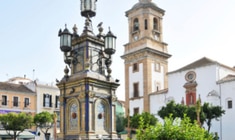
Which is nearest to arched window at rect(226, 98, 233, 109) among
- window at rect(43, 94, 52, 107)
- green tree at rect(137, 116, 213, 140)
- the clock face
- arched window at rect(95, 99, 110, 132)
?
the clock face

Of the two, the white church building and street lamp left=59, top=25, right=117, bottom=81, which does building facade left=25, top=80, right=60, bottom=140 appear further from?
street lamp left=59, top=25, right=117, bottom=81

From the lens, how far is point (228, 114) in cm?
3203

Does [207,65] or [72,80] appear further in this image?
[207,65]

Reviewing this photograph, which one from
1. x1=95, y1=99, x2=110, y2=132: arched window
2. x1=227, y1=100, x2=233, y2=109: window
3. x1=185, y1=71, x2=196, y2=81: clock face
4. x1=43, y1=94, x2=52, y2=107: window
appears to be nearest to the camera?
x1=95, y1=99, x2=110, y2=132: arched window

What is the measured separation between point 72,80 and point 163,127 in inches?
124

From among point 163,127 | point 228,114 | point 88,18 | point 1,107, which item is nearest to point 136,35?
point 228,114

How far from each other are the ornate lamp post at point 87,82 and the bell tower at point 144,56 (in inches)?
1135

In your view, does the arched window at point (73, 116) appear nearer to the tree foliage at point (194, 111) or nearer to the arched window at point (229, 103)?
the tree foliage at point (194, 111)

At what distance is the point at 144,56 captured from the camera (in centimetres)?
3906

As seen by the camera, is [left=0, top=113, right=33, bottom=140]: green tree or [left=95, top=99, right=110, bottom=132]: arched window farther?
[left=0, top=113, right=33, bottom=140]: green tree

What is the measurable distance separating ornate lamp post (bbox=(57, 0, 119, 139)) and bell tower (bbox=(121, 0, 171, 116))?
2883 centimetres

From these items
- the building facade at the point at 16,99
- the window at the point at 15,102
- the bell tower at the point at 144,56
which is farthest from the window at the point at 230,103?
the window at the point at 15,102

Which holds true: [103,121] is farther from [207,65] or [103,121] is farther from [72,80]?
[207,65]

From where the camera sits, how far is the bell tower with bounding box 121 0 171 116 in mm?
38969
